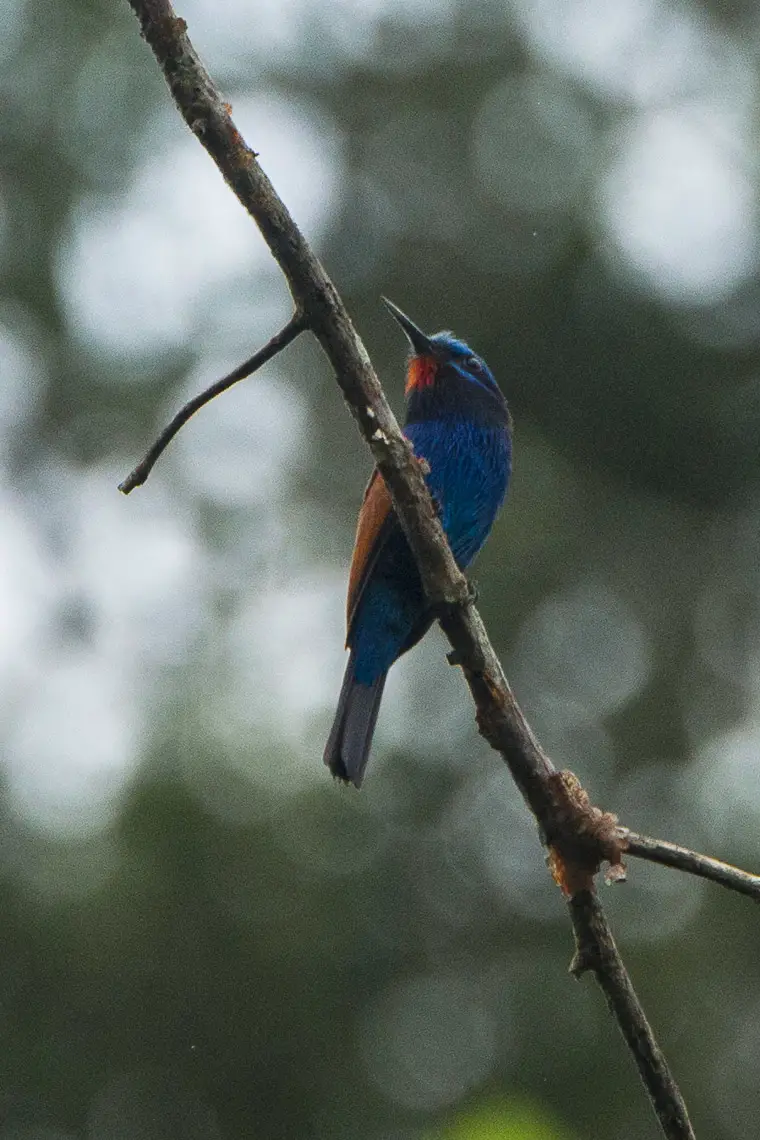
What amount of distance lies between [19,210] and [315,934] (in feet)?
20.5

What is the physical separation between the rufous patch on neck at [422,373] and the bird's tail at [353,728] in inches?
48.8

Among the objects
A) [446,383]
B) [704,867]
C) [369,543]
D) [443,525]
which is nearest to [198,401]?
[704,867]

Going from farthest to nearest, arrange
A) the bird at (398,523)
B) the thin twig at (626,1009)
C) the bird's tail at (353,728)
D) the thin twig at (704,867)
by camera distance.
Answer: the bird at (398,523) < the bird's tail at (353,728) < the thin twig at (704,867) < the thin twig at (626,1009)

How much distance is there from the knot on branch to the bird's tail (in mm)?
1384

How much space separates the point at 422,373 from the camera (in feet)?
20.2

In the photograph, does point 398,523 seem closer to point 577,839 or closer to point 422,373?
point 422,373

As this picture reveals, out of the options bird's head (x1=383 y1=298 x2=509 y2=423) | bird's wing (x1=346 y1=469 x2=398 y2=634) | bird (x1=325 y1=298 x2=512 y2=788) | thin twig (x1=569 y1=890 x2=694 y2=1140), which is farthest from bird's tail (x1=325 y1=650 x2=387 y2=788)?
thin twig (x1=569 y1=890 x2=694 y2=1140)

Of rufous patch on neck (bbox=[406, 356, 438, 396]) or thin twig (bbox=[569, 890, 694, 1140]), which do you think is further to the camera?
rufous patch on neck (bbox=[406, 356, 438, 396])

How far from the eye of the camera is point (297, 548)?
11.6m

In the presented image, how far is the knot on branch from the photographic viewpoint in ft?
11.0

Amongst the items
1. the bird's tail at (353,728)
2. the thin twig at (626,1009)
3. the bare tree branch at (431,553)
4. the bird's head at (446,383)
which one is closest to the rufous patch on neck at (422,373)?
the bird's head at (446,383)

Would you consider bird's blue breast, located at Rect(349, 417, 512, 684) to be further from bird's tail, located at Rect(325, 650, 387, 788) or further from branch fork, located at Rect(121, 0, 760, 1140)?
branch fork, located at Rect(121, 0, 760, 1140)

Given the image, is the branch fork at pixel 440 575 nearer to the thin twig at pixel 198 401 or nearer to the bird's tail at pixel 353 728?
the thin twig at pixel 198 401

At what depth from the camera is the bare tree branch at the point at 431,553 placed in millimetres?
3102
